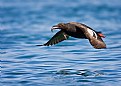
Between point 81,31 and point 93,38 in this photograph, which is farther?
point 81,31

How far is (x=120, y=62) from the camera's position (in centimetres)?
1307

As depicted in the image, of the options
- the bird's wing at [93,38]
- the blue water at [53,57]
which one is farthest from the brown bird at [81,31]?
the blue water at [53,57]

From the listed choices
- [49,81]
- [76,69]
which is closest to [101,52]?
[76,69]

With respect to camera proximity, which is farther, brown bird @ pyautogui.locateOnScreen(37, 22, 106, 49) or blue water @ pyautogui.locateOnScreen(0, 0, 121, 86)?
brown bird @ pyautogui.locateOnScreen(37, 22, 106, 49)

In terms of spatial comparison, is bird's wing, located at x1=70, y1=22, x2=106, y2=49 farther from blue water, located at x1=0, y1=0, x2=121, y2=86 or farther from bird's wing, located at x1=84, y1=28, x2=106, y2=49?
blue water, located at x1=0, y1=0, x2=121, y2=86

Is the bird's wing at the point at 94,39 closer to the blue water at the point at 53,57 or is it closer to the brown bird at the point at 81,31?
the brown bird at the point at 81,31

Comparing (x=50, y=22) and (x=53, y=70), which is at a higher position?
(x=50, y=22)

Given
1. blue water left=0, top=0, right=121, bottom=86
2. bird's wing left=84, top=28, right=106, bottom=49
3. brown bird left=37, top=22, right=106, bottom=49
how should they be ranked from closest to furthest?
1. blue water left=0, top=0, right=121, bottom=86
2. bird's wing left=84, top=28, right=106, bottom=49
3. brown bird left=37, top=22, right=106, bottom=49

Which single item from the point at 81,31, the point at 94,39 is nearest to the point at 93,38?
the point at 94,39

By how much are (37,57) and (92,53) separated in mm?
1794

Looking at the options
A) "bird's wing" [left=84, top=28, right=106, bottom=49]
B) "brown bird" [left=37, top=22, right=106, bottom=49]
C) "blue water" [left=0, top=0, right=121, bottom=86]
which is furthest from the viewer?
"brown bird" [left=37, top=22, right=106, bottom=49]

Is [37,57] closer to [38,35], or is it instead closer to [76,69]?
[76,69]

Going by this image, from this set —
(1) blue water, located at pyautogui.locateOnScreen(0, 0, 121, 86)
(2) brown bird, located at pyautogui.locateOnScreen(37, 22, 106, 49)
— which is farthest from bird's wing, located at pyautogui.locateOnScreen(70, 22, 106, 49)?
(1) blue water, located at pyautogui.locateOnScreen(0, 0, 121, 86)

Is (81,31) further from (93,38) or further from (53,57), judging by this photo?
(53,57)
